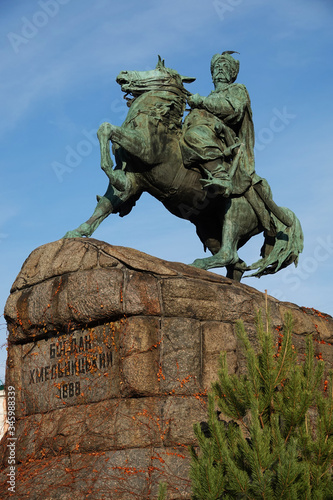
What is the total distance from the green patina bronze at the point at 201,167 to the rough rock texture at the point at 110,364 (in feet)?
3.09

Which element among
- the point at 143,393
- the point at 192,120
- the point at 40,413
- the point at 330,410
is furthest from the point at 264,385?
the point at 192,120

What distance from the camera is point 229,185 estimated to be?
845 cm

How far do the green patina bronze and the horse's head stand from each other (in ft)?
0.04

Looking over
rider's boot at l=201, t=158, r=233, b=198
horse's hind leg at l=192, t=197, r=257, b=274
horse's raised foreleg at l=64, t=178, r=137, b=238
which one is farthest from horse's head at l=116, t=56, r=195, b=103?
horse's hind leg at l=192, t=197, r=257, b=274

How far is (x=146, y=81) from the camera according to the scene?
8.63m

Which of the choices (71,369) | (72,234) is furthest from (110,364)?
(72,234)

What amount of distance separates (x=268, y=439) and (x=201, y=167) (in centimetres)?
445

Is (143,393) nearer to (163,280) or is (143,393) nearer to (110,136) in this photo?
(163,280)

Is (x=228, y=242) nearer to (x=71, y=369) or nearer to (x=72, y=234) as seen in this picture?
(x=72, y=234)

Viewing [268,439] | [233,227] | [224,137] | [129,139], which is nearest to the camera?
[268,439]

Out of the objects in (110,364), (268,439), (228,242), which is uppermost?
(228,242)

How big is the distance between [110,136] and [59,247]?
4.27 ft

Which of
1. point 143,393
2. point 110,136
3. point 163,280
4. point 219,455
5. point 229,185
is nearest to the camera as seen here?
point 219,455

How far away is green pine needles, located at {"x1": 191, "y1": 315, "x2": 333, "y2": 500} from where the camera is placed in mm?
4371
